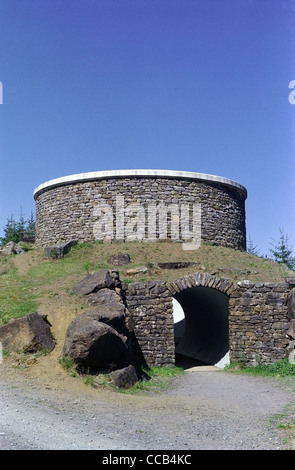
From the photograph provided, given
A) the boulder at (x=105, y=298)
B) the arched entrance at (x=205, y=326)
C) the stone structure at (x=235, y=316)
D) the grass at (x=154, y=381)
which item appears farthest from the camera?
the arched entrance at (x=205, y=326)

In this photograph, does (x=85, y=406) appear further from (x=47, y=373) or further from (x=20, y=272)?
(x=20, y=272)

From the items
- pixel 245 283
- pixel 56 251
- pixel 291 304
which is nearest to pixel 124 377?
pixel 245 283

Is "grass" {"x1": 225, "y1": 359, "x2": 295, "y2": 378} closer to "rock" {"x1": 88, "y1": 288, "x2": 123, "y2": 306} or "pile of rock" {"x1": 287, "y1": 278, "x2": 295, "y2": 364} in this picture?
"pile of rock" {"x1": 287, "y1": 278, "x2": 295, "y2": 364}

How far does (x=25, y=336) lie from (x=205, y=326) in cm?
994

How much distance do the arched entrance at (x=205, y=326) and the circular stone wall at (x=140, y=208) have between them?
3.28 meters

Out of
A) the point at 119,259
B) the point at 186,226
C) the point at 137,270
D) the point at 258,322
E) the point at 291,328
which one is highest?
the point at 186,226

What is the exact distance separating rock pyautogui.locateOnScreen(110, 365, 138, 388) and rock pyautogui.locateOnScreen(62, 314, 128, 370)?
0.67 ft

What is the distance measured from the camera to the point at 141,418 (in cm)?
755

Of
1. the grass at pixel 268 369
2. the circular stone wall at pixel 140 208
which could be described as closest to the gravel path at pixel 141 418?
the grass at pixel 268 369

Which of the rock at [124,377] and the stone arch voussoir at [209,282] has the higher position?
the stone arch voussoir at [209,282]

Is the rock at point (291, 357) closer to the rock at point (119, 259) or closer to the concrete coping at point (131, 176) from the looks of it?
the rock at point (119, 259)

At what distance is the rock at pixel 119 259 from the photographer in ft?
59.6

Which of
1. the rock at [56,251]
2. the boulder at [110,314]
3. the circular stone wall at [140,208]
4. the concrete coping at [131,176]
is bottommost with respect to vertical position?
the boulder at [110,314]

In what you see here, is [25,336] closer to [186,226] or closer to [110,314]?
[110,314]
